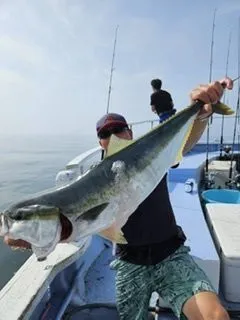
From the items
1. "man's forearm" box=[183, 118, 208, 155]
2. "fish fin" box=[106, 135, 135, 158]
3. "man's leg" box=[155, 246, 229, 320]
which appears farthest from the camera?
"man's forearm" box=[183, 118, 208, 155]

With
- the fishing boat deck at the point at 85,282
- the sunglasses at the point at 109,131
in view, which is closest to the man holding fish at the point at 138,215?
the sunglasses at the point at 109,131

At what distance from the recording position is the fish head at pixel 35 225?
1.27 meters

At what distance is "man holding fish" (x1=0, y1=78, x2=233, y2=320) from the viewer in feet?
4.28

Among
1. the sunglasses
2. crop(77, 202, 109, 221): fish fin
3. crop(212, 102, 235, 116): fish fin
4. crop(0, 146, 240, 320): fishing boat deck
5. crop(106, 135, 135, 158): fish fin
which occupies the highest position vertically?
crop(212, 102, 235, 116): fish fin

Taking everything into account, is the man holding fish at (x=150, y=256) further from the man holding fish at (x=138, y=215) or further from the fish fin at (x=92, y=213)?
the fish fin at (x=92, y=213)

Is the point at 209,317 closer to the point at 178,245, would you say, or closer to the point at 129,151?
the point at 178,245

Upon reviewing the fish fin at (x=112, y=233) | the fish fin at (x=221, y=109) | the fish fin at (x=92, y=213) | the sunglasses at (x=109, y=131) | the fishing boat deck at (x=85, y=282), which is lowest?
the fishing boat deck at (x=85, y=282)

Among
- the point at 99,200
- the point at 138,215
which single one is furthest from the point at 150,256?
the point at 99,200

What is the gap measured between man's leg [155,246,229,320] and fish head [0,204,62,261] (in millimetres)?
999

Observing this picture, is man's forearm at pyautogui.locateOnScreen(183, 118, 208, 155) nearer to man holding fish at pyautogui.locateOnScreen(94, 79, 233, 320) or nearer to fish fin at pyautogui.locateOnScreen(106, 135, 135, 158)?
man holding fish at pyautogui.locateOnScreen(94, 79, 233, 320)

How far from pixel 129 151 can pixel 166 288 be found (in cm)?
103

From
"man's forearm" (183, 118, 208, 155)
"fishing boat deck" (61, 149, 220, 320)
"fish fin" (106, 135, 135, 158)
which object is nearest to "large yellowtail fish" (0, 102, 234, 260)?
"fish fin" (106, 135, 135, 158)

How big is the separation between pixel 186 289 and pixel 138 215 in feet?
1.72

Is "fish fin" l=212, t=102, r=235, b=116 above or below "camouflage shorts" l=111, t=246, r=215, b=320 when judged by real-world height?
above
